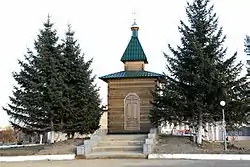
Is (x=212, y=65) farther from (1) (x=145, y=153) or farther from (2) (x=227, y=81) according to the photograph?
(1) (x=145, y=153)

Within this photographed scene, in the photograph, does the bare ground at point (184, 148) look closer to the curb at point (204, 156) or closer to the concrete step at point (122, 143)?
the curb at point (204, 156)

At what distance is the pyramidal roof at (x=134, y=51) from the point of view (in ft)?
82.0

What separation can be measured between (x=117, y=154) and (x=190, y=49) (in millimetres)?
6959

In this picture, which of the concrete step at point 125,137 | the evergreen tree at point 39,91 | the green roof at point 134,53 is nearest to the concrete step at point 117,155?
the concrete step at point 125,137

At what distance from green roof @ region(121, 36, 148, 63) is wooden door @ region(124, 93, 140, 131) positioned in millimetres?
2762

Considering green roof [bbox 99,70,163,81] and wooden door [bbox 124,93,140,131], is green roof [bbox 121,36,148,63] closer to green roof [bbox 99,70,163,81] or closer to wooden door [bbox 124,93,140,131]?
green roof [bbox 99,70,163,81]

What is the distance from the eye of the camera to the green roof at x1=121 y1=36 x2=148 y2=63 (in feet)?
82.0

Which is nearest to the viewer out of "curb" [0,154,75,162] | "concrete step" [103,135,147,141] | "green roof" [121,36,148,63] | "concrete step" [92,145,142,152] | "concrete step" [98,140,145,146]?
"curb" [0,154,75,162]

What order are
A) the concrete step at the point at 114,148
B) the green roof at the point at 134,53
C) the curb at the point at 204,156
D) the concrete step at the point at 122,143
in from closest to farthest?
the curb at the point at 204,156
the concrete step at the point at 114,148
the concrete step at the point at 122,143
the green roof at the point at 134,53

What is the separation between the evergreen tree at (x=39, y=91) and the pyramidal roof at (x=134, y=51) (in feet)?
14.7

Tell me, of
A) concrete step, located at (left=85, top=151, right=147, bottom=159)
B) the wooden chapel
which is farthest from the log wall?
concrete step, located at (left=85, top=151, right=147, bottom=159)

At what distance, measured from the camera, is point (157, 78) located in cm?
2311

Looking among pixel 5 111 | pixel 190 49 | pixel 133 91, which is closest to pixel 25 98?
pixel 5 111

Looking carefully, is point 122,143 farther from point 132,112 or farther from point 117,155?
point 132,112
